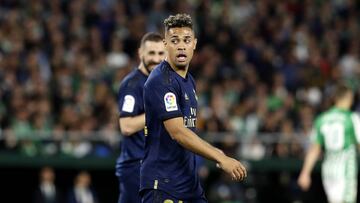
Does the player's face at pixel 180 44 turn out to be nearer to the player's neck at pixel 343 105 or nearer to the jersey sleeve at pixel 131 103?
the jersey sleeve at pixel 131 103

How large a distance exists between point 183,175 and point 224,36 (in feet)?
43.4

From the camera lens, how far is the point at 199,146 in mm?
6727

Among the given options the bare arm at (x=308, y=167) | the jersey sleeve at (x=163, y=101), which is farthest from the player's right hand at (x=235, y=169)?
the bare arm at (x=308, y=167)

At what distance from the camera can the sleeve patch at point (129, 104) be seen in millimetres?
8844

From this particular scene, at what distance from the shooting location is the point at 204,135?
16.8 m

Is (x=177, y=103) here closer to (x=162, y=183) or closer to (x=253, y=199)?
(x=162, y=183)

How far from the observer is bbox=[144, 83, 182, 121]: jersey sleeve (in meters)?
6.87

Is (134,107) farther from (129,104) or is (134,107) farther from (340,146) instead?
(340,146)

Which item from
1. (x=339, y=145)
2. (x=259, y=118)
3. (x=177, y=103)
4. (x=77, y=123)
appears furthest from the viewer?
(x=259, y=118)

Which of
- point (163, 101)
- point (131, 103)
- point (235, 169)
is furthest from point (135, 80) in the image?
point (235, 169)

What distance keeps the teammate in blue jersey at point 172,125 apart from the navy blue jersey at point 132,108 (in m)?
1.66

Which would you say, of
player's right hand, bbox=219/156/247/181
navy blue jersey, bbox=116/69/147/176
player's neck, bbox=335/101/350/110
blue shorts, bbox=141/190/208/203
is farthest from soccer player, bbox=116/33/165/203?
player's neck, bbox=335/101/350/110

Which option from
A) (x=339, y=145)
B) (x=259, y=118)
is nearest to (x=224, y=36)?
(x=259, y=118)

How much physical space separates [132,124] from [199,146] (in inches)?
81.6
